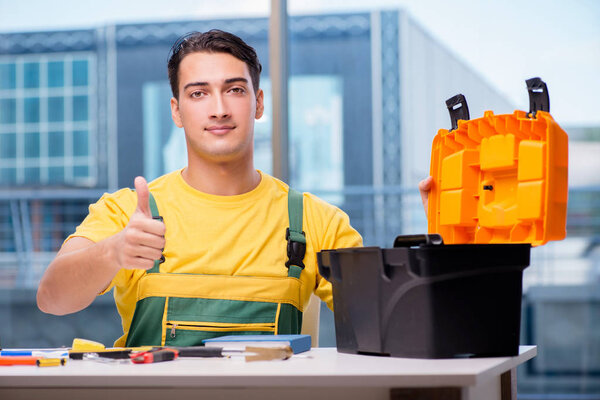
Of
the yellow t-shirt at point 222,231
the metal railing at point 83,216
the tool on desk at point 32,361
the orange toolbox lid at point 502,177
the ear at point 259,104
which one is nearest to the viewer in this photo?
the tool on desk at point 32,361

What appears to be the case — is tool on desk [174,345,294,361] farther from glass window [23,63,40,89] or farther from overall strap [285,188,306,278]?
glass window [23,63,40,89]

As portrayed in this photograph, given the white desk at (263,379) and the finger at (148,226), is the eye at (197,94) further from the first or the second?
the white desk at (263,379)

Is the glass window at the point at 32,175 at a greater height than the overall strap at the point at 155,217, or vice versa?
the glass window at the point at 32,175

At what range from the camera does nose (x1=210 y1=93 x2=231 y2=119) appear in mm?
1544

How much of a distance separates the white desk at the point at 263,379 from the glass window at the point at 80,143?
2.16m

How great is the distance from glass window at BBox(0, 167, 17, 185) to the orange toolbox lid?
2244 mm

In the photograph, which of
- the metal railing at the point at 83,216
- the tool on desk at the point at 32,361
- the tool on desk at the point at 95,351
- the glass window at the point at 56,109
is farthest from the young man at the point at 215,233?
the glass window at the point at 56,109

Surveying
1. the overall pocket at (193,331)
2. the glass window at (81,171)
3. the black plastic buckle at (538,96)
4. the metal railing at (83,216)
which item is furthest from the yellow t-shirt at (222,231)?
the glass window at (81,171)

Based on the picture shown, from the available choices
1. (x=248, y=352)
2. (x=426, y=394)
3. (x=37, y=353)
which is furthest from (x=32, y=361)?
(x=426, y=394)

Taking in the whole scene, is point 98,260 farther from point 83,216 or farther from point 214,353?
point 83,216

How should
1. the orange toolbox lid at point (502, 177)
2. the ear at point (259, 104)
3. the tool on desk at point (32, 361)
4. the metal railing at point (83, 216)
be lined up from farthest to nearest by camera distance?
the metal railing at point (83, 216) < the ear at point (259, 104) < the orange toolbox lid at point (502, 177) < the tool on desk at point (32, 361)

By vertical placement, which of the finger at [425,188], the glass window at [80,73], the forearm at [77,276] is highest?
the glass window at [80,73]

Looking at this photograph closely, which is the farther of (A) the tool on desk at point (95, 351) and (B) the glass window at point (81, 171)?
(B) the glass window at point (81, 171)

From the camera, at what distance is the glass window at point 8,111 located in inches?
125
